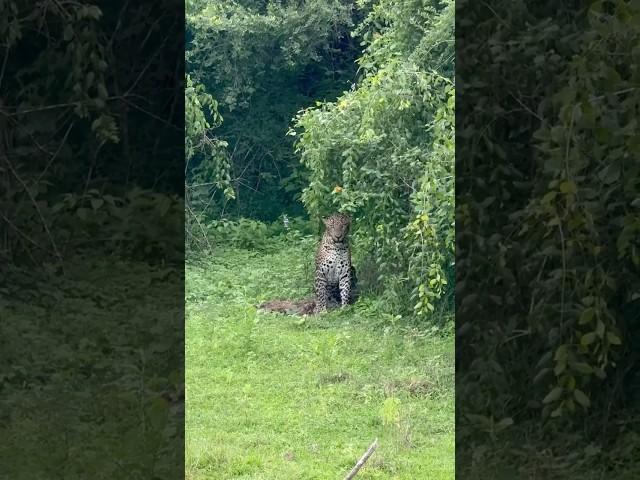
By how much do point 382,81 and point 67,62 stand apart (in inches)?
117

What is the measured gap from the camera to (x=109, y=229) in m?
1.65

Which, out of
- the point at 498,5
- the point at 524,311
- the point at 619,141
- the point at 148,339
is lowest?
the point at 148,339

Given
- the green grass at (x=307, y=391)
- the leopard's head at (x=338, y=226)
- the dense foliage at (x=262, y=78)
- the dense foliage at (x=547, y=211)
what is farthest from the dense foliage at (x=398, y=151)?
the dense foliage at (x=547, y=211)

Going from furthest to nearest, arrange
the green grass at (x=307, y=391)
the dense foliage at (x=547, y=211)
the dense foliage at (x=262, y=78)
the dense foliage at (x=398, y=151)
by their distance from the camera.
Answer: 1. the dense foliage at (x=262, y=78)
2. the dense foliage at (x=398, y=151)
3. the green grass at (x=307, y=391)
4. the dense foliage at (x=547, y=211)

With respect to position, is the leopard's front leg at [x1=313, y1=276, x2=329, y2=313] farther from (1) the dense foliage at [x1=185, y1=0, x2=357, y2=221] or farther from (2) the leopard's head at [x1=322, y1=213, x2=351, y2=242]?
(1) the dense foliage at [x1=185, y1=0, x2=357, y2=221]

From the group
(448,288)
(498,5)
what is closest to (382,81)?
(448,288)

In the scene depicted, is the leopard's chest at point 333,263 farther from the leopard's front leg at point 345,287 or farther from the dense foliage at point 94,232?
the dense foliage at point 94,232

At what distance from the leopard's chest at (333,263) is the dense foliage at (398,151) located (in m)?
0.15

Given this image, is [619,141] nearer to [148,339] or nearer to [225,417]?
[148,339]

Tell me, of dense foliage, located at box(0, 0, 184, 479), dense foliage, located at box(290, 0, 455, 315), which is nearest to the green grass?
dense foliage, located at box(290, 0, 455, 315)

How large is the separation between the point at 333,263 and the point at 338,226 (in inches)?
8.2

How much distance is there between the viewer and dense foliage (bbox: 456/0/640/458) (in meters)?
1.58

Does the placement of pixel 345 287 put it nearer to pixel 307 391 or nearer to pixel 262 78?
pixel 307 391

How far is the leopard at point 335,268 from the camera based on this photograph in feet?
17.0
